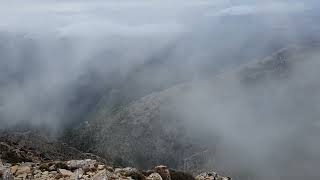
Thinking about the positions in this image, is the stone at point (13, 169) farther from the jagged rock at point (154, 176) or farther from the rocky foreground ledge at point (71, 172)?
the jagged rock at point (154, 176)

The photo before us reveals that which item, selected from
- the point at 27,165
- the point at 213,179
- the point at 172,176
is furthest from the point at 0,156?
the point at 213,179

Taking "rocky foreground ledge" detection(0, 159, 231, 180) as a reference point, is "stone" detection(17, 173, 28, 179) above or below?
below

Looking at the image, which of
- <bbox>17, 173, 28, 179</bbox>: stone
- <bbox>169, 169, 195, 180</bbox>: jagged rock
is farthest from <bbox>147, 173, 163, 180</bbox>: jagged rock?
<bbox>17, 173, 28, 179</bbox>: stone

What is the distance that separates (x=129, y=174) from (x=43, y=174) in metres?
10.1

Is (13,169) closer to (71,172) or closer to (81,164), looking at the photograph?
(71,172)

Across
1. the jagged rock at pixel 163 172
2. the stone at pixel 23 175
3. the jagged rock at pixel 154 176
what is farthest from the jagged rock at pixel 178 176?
the stone at pixel 23 175

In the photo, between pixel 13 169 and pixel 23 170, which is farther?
pixel 23 170

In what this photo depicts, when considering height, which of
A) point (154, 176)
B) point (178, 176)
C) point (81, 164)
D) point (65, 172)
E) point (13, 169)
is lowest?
point (178, 176)

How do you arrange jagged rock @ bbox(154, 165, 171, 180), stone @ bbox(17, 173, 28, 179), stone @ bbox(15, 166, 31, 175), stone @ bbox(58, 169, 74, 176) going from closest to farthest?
stone @ bbox(17, 173, 28, 179), stone @ bbox(58, 169, 74, 176), stone @ bbox(15, 166, 31, 175), jagged rock @ bbox(154, 165, 171, 180)

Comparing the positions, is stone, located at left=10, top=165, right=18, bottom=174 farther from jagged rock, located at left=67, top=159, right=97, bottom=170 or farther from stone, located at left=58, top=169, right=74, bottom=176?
jagged rock, located at left=67, top=159, right=97, bottom=170

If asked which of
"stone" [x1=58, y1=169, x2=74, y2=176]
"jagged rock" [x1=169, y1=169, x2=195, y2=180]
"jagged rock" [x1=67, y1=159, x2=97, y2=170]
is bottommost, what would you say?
"jagged rock" [x1=169, y1=169, x2=195, y2=180]

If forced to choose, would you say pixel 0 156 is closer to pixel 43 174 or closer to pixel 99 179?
pixel 43 174

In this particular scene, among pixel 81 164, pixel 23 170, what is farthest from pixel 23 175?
pixel 81 164

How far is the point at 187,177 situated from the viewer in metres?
63.9
